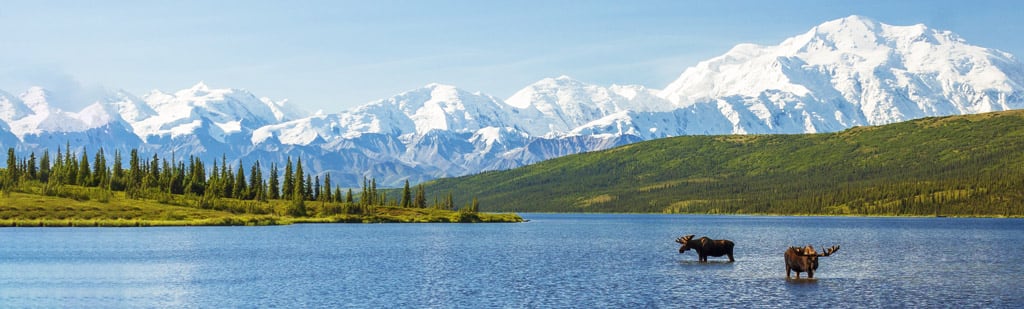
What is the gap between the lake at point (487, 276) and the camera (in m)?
75.7

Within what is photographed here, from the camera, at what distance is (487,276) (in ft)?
312

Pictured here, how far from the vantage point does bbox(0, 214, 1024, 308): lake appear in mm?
75688

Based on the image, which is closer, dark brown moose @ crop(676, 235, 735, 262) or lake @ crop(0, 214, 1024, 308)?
lake @ crop(0, 214, 1024, 308)

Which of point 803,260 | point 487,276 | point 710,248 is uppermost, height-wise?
point 710,248

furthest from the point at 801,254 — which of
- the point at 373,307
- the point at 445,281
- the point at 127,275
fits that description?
the point at 127,275

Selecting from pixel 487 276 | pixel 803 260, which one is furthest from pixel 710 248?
pixel 487 276

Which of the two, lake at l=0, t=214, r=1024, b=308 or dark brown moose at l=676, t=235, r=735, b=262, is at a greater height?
dark brown moose at l=676, t=235, r=735, b=262

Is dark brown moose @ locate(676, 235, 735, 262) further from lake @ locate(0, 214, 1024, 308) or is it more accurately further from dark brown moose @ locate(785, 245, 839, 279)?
dark brown moose @ locate(785, 245, 839, 279)

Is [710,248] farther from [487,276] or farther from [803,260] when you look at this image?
[487,276]

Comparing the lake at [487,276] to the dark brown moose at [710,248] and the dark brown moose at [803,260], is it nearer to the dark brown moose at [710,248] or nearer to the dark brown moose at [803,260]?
the dark brown moose at [803,260]

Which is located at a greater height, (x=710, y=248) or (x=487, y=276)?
(x=710, y=248)

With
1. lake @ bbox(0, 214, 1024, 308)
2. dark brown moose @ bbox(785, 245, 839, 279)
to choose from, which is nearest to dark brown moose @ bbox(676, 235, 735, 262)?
lake @ bbox(0, 214, 1024, 308)

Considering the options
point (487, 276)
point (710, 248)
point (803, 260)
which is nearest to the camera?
point (803, 260)

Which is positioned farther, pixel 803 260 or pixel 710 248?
pixel 710 248
